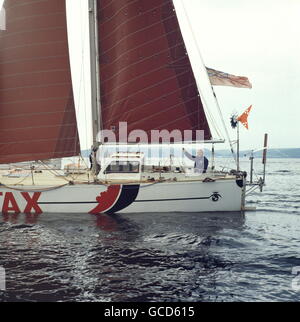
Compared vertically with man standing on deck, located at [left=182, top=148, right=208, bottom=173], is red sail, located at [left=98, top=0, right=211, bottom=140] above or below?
above

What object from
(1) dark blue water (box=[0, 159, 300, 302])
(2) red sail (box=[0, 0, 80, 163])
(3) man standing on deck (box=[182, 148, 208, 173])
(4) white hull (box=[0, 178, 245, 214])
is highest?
(2) red sail (box=[0, 0, 80, 163])

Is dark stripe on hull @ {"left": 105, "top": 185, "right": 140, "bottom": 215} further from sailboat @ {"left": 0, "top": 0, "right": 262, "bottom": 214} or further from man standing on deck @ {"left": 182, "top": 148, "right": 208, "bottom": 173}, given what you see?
man standing on deck @ {"left": 182, "top": 148, "right": 208, "bottom": 173}

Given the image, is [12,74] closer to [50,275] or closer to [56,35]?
[56,35]

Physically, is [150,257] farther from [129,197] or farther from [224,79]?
[224,79]

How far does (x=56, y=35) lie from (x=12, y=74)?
9.71 feet

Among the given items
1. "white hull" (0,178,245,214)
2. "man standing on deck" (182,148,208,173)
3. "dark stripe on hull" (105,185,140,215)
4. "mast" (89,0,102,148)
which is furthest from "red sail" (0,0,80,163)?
"man standing on deck" (182,148,208,173)

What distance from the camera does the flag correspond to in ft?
55.0

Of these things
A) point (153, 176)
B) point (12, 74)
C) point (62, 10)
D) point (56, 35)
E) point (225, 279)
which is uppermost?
point (62, 10)

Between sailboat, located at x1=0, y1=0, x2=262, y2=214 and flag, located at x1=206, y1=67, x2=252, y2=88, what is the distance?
97 cm

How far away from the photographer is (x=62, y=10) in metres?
16.4

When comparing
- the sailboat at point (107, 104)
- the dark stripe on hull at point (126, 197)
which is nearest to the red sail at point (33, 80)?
the sailboat at point (107, 104)
